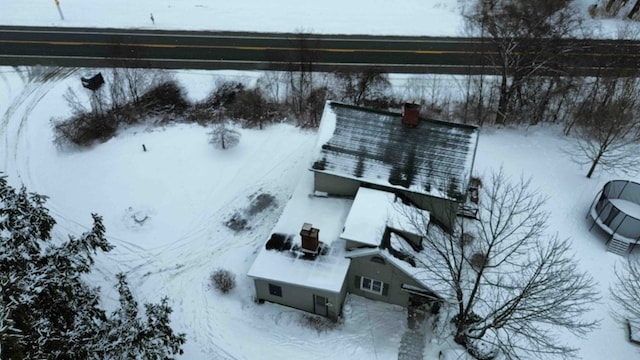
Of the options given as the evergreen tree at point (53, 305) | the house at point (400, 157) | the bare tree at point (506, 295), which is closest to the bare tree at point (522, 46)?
the house at point (400, 157)

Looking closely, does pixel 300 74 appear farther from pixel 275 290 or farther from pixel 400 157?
pixel 275 290

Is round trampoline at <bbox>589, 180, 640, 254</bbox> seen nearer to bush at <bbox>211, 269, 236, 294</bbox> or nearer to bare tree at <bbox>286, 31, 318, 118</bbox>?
bare tree at <bbox>286, 31, 318, 118</bbox>

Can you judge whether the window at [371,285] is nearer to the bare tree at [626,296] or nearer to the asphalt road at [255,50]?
the bare tree at [626,296]

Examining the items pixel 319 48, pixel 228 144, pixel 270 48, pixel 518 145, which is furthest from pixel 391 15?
pixel 228 144

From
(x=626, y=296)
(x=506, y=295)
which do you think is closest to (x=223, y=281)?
(x=506, y=295)

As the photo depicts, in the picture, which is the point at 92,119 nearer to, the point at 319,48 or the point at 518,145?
the point at 319,48

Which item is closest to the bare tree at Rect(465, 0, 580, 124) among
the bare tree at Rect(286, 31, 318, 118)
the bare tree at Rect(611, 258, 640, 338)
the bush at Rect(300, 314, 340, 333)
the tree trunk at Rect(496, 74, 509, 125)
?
the tree trunk at Rect(496, 74, 509, 125)

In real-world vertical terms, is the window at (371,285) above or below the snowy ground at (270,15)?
below
